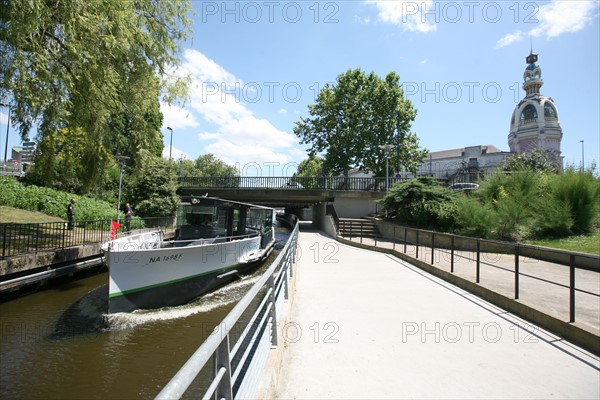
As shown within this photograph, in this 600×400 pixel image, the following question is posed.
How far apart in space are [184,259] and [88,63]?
572 centimetres

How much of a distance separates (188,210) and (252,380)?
10.6m

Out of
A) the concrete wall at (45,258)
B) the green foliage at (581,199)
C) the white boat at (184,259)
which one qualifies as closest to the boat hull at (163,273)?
the white boat at (184,259)

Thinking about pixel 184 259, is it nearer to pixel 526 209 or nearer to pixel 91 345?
pixel 91 345

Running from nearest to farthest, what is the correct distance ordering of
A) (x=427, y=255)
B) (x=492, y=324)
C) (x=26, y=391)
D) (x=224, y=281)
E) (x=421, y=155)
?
(x=26, y=391)
(x=492, y=324)
(x=224, y=281)
(x=427, y=255)
(x=421, y=155)

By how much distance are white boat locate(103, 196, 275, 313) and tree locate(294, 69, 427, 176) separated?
23.9m

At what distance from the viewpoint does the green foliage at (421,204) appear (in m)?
17.1

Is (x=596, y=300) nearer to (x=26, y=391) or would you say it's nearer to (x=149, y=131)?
(x=26, y=391)

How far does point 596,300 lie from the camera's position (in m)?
6.59

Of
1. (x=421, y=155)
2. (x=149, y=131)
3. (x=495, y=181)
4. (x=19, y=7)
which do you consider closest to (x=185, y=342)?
(x=19, y=7)

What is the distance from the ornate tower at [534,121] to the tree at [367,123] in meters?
41.9

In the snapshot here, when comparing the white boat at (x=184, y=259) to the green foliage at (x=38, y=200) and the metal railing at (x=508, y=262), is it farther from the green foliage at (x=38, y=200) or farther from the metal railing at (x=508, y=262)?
the green foliage at (x=38, y=200)

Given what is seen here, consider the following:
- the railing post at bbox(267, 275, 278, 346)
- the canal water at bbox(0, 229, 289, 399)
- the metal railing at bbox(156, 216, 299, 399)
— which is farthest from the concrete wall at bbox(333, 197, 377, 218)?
the railing post at bbox(267, 275, 278, 346)

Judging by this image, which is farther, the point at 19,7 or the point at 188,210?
the point at 188,210

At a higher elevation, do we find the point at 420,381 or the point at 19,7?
the point at 19,7
